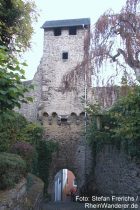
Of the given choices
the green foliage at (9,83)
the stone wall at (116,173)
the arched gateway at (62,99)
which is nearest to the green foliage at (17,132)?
the arched gateway at (62,99)

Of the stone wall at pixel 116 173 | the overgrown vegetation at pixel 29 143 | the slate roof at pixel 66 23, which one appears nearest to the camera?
the stone wall at pixel 116 173

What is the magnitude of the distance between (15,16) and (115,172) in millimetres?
6059

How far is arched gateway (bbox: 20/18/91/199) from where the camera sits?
19.2m

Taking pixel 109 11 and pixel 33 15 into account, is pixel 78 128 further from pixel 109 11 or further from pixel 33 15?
pixel 109 11

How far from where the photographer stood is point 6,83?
489 cm

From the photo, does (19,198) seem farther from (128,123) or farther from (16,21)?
(16,21)

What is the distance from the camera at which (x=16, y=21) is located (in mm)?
11594

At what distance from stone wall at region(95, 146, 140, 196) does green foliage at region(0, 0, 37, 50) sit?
194 inches

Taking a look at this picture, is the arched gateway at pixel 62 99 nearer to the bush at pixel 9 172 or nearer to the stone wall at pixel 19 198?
the stone wall at pixel 19 198

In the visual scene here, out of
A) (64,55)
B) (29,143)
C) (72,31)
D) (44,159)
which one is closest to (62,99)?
(64,55)

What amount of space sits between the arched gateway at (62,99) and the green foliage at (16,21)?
16.9 ft

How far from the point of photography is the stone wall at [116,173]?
9906 millimetres

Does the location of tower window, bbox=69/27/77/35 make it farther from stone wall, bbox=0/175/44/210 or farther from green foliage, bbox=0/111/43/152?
stone wall, bbox=0/175/44/210

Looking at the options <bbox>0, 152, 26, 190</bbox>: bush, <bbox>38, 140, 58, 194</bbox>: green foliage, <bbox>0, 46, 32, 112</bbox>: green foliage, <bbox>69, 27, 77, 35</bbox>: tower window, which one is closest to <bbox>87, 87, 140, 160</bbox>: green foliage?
<bbox>0, 152, 26, 190</bbox>: bush
